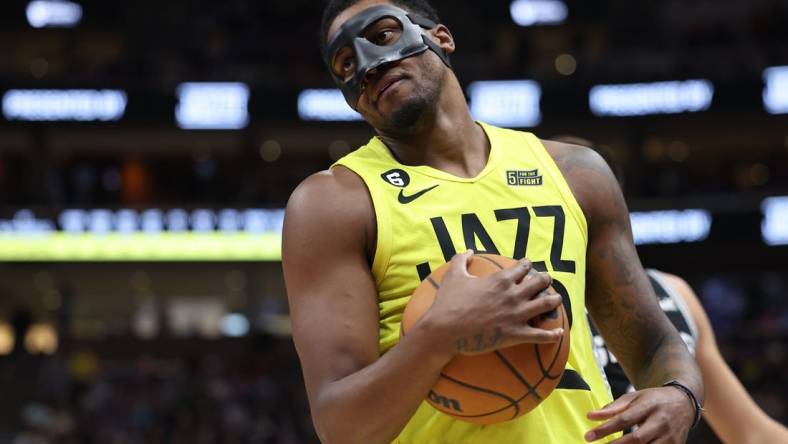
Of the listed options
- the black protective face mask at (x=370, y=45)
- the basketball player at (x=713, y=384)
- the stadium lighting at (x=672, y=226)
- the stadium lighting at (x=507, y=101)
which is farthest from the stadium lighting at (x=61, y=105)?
the black protective face mask at (x=370, y=45)

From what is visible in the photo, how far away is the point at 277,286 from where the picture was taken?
2772 centimetres

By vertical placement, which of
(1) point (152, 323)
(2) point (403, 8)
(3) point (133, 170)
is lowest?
(1) point (152, 323)

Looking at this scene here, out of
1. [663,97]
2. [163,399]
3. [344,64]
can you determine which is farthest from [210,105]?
[344,64]

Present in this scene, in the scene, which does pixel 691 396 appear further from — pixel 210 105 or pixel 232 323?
pixel 232 323

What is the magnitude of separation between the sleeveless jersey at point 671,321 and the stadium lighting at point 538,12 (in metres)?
21.3

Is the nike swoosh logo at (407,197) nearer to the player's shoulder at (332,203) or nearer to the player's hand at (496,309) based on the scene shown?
the player's shoulder at (332,203)

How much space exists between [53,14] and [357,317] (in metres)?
25.8

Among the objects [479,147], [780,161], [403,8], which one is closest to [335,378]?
[479,147]

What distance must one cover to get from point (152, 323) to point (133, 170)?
155 inches

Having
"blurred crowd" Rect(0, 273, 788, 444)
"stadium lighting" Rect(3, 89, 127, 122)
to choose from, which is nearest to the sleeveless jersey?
"blurred crowd" Rect(0, 273, 788, 444)

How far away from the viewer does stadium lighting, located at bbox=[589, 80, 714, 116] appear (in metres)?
21.1

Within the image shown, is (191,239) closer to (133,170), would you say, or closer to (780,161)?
(133,170)

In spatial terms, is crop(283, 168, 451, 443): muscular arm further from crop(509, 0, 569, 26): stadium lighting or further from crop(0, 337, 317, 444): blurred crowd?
crop(509, 0, 569, 26): stadium lighting

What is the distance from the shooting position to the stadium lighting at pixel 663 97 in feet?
69.2
